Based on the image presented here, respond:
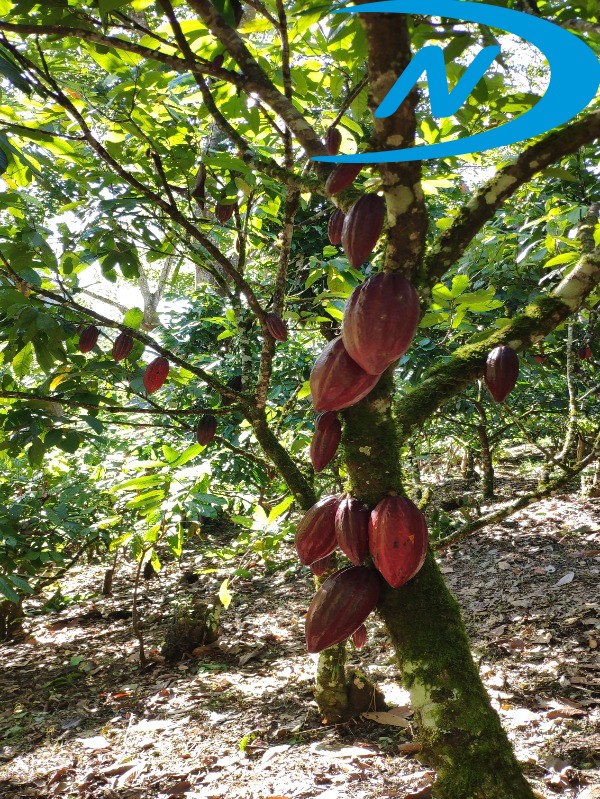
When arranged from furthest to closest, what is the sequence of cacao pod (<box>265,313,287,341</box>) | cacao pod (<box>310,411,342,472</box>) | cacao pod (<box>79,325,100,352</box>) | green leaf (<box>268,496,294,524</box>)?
green leaf (<box>268,496,294,524</box>), cacao pod (<box>79,325,100,352</box>), cacao pod (<box>265,313,287,341</box>), cacao pod (<box>310,411,342,472</box>)

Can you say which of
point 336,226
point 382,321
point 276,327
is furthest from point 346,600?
point 276,327

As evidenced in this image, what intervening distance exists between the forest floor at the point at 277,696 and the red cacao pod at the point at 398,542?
96 cm

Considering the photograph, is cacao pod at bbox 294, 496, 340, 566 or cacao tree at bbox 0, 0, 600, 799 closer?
cacao tree at bbox 0, 0, 600, 799

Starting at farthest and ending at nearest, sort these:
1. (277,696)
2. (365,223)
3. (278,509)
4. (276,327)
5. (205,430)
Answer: (277,696), (205,430), (278,509), (276,327), (365,223)

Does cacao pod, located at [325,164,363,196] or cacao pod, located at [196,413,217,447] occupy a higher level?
cacao pod, located at [325,164,363,196]

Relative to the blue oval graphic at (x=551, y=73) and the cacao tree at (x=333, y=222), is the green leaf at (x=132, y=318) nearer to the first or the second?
the cacao tree at (x=333, y=222)

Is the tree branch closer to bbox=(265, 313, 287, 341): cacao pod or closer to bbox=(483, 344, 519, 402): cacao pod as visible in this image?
bbox=(483, 344, 519, 402): cacao pod

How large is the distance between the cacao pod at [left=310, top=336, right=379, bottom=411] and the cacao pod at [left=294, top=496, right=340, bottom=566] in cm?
18

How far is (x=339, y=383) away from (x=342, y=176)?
36 cm

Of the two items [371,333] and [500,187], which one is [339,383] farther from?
[500,187]

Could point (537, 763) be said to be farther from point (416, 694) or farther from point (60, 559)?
point (60, 559)

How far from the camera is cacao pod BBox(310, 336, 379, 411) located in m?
0.91

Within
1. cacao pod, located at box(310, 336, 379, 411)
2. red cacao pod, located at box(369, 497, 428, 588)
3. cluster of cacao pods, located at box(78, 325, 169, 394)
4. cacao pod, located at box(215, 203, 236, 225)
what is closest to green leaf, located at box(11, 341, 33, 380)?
cluster of cacao pods, located at box(78, 325, 169, 394)

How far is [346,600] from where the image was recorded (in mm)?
892
